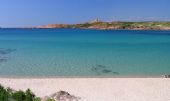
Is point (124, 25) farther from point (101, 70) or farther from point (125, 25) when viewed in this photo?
point (101, 70)

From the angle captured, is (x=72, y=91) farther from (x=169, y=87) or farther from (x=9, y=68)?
(x=9, y=68)

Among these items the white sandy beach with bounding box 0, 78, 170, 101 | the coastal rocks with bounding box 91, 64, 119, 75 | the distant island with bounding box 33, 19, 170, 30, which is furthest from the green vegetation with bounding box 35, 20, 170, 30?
the white sandy beach with bounding box 0, 78, 170, 101

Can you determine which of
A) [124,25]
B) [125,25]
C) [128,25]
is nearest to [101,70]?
[128,25]

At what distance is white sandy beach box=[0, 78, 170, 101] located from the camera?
13.1 meters

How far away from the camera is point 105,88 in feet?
49.0

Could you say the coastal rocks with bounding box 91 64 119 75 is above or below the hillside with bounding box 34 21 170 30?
above

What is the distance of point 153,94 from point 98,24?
164826 millimetres

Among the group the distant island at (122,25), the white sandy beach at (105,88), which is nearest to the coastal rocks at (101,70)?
the white sandy beach at (105,88)

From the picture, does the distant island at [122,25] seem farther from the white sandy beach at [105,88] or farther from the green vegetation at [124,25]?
the white sandy beach at [105,88]

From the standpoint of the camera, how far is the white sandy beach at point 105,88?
13062 millimetres

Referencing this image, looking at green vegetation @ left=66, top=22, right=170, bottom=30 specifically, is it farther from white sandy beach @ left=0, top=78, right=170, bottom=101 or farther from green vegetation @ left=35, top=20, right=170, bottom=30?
white sandy beach @ left=0, top=78, right=170, bottom=101

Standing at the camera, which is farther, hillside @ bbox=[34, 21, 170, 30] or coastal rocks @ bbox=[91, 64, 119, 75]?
hillside @ bbox=[34, 21, 170, 30]

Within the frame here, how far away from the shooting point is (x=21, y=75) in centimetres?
2023

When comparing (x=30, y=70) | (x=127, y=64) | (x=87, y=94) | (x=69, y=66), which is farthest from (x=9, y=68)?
(x=87, y=94)
